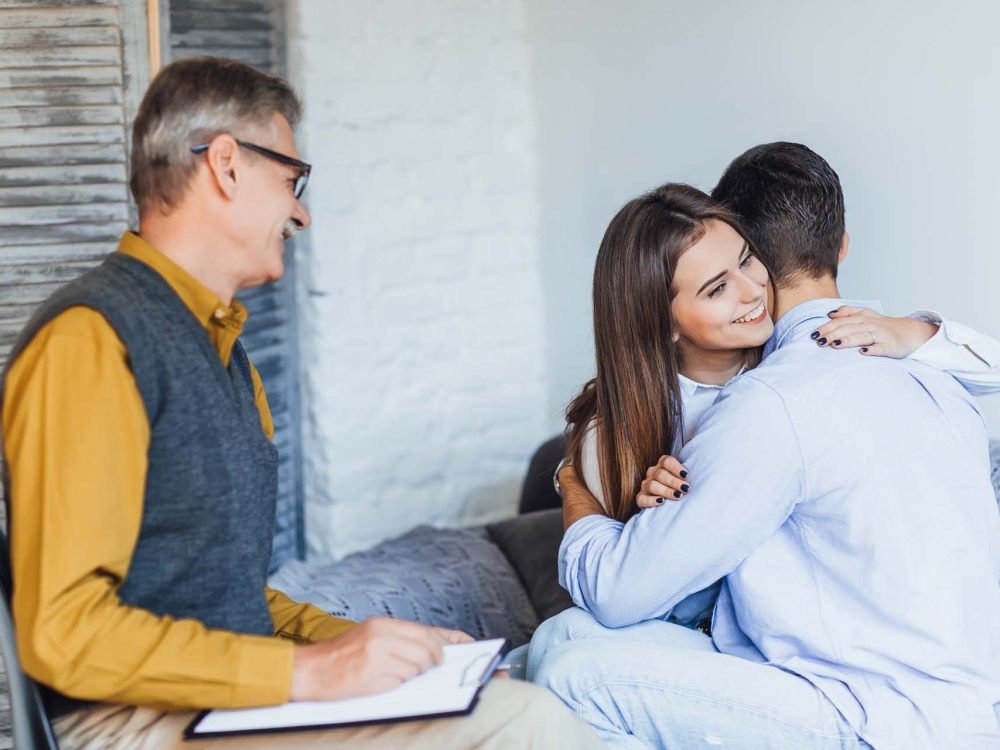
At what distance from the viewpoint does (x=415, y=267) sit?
3055 mm

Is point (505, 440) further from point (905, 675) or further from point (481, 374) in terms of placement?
point (905, 675)

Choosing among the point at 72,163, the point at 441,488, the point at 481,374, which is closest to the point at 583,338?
the point at 481,374

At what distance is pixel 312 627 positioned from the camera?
1.61 metres

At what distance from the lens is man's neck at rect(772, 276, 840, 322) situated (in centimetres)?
187

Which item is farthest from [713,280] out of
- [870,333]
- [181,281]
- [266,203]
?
[181,281]

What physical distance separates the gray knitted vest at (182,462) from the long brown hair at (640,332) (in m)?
0.75

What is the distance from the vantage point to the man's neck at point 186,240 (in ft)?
4.63

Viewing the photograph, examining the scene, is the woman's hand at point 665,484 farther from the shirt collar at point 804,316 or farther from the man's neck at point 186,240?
the man's neck at point 186,240

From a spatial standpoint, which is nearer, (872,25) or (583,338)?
(872,25)

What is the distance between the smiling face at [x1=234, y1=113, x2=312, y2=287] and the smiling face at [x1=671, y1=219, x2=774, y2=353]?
0.71m

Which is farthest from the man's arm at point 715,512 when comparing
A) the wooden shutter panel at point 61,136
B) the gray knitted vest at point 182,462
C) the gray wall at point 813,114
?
the wooden shutter panel at point 61,136

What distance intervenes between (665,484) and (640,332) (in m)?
0.37

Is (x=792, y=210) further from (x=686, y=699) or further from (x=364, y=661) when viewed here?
(x=364, y=661)

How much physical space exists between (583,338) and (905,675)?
67.9 inches
